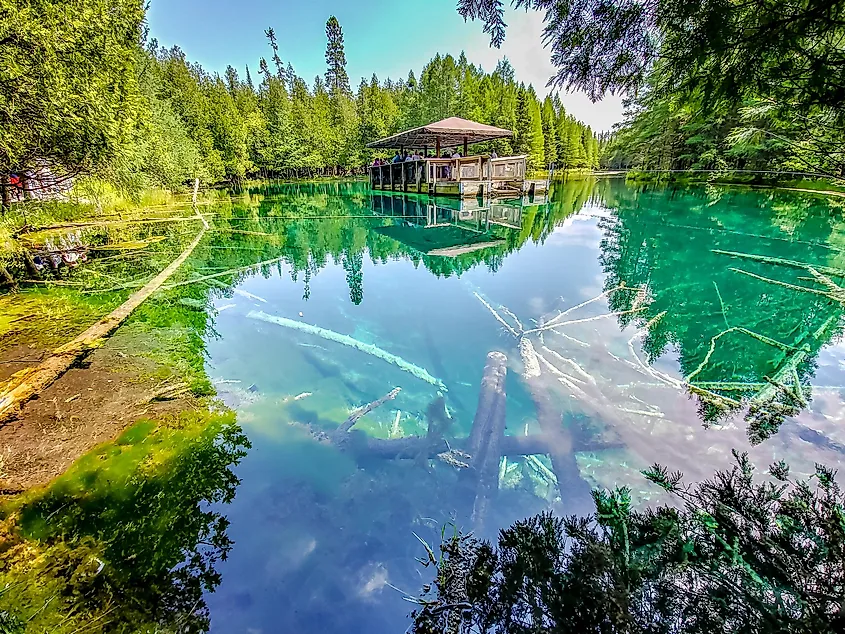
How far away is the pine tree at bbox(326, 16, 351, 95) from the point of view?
2072 inches

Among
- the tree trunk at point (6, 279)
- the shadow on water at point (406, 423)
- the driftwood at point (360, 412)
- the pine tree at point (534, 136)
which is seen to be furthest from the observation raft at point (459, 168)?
the pine tree at point (534, 136)

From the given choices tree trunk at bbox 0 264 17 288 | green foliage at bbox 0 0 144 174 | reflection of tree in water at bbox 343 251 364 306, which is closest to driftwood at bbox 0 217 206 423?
tree trunk at bbox 0 264 17 288

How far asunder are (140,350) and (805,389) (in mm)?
7206

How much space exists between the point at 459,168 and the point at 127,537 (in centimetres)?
2022

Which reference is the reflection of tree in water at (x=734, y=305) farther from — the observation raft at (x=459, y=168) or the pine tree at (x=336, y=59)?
the pine tree at (x=336, y=59)

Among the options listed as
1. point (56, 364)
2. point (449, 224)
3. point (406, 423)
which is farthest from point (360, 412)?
point (449, 224)

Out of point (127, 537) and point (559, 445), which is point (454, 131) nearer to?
point (559, 445)

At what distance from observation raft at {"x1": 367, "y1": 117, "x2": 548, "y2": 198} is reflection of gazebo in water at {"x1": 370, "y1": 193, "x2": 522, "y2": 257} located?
1.94 m

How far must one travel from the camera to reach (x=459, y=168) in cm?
1958

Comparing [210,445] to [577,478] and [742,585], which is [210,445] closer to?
[577,478]

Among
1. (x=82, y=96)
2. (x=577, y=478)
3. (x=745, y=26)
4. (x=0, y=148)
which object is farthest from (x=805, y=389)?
(x=82, y=96)

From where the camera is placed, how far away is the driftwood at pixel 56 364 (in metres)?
3.13

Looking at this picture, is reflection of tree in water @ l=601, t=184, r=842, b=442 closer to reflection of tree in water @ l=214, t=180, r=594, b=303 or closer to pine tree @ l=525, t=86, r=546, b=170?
reflection of tree in water @ l=214, t=180, r=594, b=303

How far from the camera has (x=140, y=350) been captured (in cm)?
429
